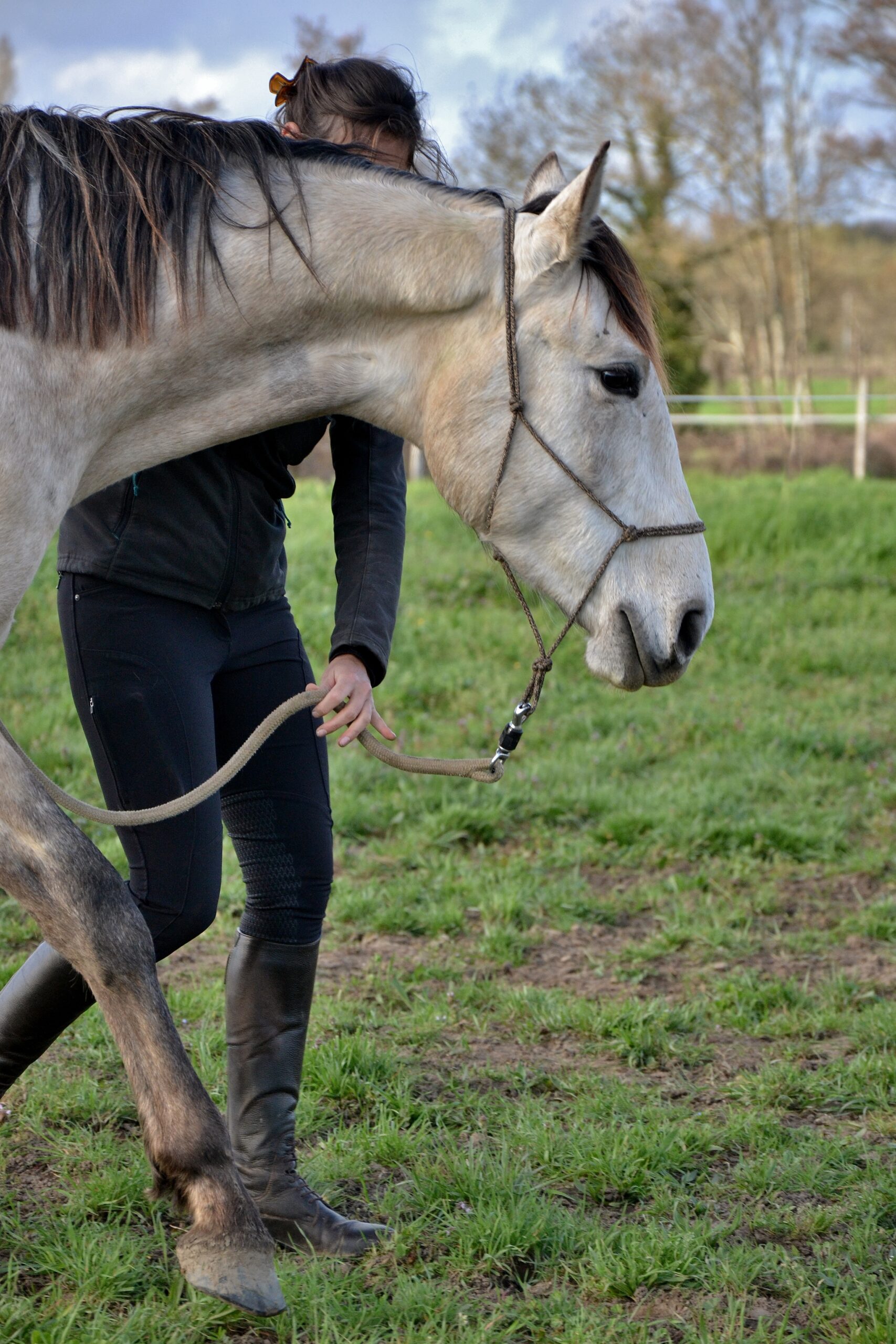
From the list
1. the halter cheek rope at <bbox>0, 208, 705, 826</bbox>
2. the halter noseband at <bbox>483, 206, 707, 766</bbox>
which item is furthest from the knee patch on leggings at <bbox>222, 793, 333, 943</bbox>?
the halter noseband at <bbox>483, 206, 707, 766</bbox>

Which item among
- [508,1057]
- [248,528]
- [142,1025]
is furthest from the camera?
[508,1057]

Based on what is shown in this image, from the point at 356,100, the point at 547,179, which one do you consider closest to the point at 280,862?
the point at 547,179

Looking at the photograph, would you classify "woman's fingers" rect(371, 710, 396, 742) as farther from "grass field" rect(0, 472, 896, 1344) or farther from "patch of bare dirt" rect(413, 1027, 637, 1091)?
"patch of bare dirt" rect(413, 1027, 637, 1091)

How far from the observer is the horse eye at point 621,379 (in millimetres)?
2102

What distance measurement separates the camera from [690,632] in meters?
2.21

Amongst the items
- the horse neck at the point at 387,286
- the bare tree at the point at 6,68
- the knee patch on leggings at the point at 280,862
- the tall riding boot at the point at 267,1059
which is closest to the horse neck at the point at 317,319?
the horse neck at the point at 387,286

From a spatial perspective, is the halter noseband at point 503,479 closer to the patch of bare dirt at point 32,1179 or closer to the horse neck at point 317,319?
the horse neck at point 317,319

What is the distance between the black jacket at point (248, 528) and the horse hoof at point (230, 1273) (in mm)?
1099

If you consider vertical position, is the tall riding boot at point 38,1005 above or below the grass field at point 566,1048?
above

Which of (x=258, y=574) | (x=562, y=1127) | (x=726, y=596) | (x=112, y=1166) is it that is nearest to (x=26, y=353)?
(x=258, y=574)

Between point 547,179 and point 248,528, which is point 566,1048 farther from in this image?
point 547,179

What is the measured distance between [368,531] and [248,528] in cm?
34

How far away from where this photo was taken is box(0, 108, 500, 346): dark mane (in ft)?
6.25

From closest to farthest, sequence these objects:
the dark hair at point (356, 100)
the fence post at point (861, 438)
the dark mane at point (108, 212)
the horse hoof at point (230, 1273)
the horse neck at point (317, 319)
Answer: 1. the horse hoof at point (230, 1273)
2. the dark mane at point (108, 212)
3. the horse neck at point (317, 319)
4. the dark hair at point (356, 100)
5. the fence post at point (861, 438)
